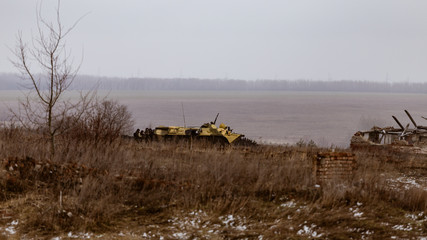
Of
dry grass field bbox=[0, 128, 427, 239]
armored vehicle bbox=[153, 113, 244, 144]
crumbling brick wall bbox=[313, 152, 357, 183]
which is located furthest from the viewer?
armored vehicle bbox=[153, 113, 244, 144]

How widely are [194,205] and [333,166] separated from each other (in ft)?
13.5

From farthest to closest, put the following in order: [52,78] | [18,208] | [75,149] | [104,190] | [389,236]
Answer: [75,149] < [52,78] < [104,190] < [18,208] < [389,236]

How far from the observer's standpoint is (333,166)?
10.4m

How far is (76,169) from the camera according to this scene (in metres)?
9.55

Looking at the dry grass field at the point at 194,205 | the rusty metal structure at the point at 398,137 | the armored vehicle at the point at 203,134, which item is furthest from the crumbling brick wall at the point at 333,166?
the armored vehicle at the point at 203,134

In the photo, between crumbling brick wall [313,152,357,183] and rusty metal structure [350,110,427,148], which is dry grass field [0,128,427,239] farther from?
rusty metal structure [350,110,427,148]

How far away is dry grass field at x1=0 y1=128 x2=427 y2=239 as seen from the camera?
23.5ft

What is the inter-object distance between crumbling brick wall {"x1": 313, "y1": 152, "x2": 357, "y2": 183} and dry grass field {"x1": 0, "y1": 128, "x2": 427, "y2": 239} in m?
0.22

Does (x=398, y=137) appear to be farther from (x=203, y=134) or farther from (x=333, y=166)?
(x=333, y=166)

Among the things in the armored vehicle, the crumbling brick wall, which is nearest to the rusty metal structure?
the armored vehicle

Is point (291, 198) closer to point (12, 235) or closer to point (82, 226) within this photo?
point (82, 226)

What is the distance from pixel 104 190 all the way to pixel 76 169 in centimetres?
150

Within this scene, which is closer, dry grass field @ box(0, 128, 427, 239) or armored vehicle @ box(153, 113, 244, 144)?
dry grass field @ box(0, 128, 427, 239)

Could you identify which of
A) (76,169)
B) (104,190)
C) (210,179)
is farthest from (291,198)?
(76,169)
